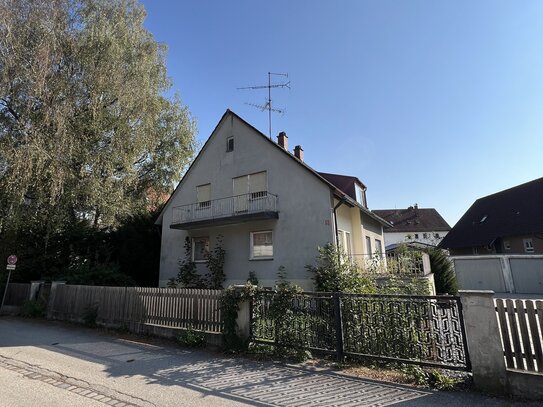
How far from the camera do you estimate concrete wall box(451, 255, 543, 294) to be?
20797 millimetres

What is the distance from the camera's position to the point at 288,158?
51.5ft

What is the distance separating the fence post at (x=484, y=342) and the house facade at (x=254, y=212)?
892 centimetres

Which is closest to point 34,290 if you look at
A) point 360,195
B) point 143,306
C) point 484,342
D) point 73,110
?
point 143,306

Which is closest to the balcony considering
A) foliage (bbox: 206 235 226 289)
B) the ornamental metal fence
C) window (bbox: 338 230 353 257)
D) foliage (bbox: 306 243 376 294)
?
foliage (bbox: 206 235 226 289)

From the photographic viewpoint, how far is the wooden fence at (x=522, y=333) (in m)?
4.66

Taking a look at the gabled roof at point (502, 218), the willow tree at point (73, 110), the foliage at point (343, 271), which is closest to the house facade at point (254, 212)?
the foliage at point (343, 271)

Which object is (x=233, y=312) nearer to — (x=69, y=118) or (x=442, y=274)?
(x=69, y=118)

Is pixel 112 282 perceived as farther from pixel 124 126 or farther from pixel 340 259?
pixel 340 259

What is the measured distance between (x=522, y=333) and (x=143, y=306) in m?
9.11

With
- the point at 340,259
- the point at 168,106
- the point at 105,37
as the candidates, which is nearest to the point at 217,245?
the point at 340,259

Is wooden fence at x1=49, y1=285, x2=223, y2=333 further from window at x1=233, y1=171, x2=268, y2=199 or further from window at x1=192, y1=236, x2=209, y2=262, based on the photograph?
window at x1=233, y1=171, x2=268, y2=199

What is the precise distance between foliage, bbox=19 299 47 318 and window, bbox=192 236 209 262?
6906mm

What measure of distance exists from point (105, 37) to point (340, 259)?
1638cm

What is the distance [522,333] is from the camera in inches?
187
